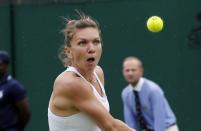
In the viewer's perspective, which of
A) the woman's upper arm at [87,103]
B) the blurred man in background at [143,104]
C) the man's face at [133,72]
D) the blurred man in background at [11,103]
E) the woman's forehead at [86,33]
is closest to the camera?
the woman's upper arm at [87,103]

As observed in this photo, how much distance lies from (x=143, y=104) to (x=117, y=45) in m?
2.09

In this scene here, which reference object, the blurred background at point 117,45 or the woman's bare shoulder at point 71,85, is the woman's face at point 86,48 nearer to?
the woman's bare shoulder at point 71,85

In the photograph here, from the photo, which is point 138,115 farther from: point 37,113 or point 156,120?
point 37,113

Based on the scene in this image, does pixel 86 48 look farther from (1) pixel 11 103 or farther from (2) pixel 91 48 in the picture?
(1) pixel 11 103

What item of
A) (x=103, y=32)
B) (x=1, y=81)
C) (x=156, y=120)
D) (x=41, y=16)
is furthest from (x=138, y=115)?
(x=41, y=16)

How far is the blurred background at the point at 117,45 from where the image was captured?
894cm

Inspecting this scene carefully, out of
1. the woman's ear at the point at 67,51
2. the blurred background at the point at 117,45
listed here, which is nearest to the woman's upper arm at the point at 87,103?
the woman's ear at the point at 67,51

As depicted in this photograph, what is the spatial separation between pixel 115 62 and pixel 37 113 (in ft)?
4.49

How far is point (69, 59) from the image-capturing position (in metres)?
4.38

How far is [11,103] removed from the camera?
7680 millimetres

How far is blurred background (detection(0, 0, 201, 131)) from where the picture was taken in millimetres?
8938

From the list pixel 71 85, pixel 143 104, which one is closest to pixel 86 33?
pixel 71 85

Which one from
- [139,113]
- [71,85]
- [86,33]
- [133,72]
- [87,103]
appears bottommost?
[139,113]

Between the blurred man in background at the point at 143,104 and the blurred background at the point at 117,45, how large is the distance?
1676mm
